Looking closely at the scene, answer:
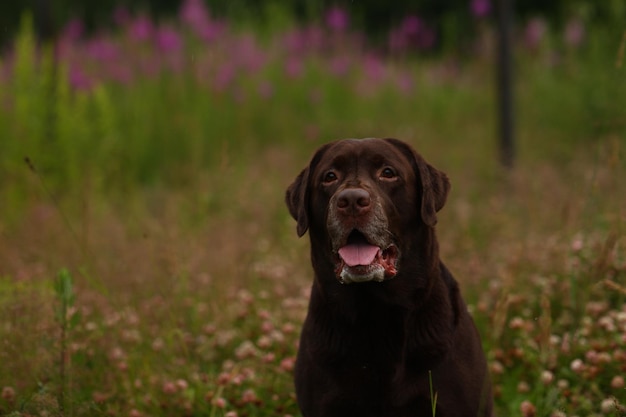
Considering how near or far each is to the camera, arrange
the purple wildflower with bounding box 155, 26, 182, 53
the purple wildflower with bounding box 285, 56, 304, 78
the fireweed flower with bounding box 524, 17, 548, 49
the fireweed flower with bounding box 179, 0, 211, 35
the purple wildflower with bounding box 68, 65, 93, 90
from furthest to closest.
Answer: the fireweed flower with bounding box 524, 17, 548, 49, the fireweed flower with bounding box 179, 0, 211, 35, the purple wildflower with bounding box 285, 56, 304, 78, the purple wildflower with bounding box 155, 26, 182, 53, the purple wildflower with bounding box 68, 65, 93, 90

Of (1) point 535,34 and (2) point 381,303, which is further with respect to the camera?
(1) point 535,34

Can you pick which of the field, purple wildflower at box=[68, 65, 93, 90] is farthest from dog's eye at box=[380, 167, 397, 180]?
purple wildflower at box=[68, 65, 93, 90]

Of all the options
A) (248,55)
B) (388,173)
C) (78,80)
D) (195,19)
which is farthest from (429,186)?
(195,19)

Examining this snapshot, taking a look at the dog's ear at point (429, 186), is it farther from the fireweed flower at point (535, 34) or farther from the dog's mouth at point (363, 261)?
the fireweed flower at point (535, 34)

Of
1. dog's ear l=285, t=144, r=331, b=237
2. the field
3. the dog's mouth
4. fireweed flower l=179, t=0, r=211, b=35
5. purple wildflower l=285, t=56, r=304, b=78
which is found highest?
fireweed flower l=179, t=0, r=211, b=35

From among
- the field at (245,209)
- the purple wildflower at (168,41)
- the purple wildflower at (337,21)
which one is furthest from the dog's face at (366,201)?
the purple wildflower at (337,21)

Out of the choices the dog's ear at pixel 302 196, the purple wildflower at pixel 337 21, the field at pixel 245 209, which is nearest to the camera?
the dog's ear at pixel 302 196

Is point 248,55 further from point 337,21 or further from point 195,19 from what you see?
point 337,21

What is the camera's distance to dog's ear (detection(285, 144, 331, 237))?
3.12 metres

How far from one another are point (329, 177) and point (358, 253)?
0.36m

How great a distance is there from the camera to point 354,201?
2.76 metres

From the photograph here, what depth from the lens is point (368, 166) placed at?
9.93 ft

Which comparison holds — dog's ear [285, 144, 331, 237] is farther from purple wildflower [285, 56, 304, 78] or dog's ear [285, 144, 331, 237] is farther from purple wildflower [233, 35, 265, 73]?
purple wildflower [285, 56, 304, 78]

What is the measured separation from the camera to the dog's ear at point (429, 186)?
3.00 m
